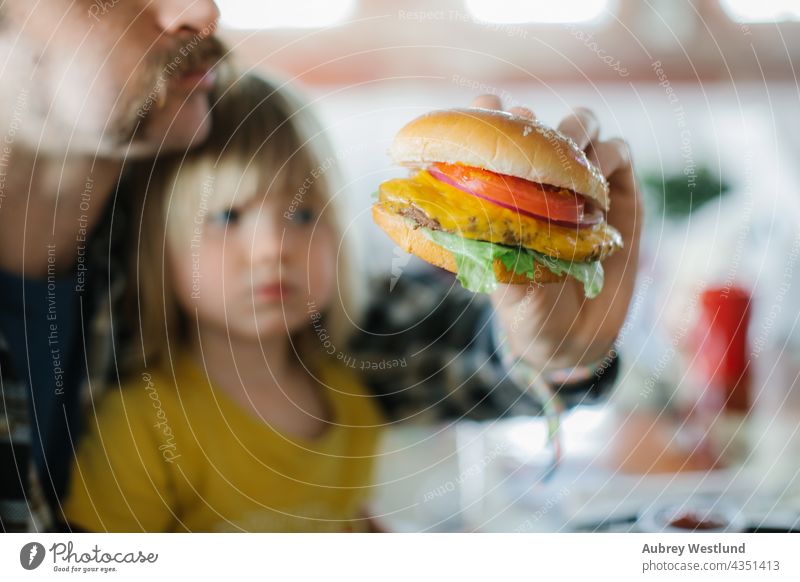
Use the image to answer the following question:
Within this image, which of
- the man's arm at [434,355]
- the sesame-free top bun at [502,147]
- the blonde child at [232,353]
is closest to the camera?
the sesame-free top bun at [502,147]

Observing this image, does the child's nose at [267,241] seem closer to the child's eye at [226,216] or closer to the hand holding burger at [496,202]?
the child's eye at [226,216]

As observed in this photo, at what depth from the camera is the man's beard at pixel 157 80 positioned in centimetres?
57

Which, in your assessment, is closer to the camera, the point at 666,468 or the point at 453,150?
the point at 453,150

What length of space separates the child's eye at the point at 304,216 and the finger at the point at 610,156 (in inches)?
11.7

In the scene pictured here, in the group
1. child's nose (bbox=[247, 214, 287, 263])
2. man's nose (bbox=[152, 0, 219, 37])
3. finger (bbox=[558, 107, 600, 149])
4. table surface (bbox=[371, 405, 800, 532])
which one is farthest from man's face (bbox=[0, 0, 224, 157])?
table surface (bbox=[371, 405, 800, 532])

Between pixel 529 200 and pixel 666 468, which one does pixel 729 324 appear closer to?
pixel 666 468

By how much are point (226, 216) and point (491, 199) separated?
27 centimetres

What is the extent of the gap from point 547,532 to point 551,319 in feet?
0.65

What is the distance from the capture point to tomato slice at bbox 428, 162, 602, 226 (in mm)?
501

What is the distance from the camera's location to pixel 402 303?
913mm

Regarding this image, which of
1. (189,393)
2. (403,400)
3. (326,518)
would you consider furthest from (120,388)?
(403,400)

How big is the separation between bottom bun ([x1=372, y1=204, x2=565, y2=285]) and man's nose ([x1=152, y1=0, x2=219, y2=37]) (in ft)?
0.81

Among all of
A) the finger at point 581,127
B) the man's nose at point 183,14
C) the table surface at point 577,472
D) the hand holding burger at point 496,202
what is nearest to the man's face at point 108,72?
the man's nose at point 183,14

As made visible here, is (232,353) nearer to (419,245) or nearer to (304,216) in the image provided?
(304,216)
